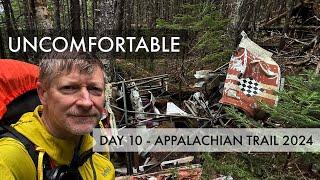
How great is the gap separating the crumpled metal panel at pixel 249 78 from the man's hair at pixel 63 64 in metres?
4.07

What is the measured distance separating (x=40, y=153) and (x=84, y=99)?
335 mm

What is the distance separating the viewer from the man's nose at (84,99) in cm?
195

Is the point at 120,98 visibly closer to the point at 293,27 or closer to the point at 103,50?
the point at 103,50

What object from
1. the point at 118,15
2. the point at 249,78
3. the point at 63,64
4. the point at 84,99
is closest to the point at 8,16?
the point at 118,15

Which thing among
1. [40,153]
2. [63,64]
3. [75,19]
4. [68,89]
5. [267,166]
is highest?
[63,64]

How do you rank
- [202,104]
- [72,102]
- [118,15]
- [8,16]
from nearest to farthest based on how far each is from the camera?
[72,102]
[202,104]
[118,15]
[8,16]

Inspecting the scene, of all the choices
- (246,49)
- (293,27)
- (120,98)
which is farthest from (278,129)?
(293,27)

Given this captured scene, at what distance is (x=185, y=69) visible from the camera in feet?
31.8

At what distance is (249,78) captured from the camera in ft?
19.9

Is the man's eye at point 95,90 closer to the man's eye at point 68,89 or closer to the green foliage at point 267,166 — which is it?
the man's eye at point 68,89

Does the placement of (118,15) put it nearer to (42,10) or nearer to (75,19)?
(42,10)

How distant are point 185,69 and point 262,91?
4018 millimetres

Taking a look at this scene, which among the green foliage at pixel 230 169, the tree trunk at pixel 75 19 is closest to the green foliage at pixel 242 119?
the green foliage at pixel 230 169

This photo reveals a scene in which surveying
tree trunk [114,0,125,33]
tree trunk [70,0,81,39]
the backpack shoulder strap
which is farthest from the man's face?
tree trunk [70,0,81,39]
